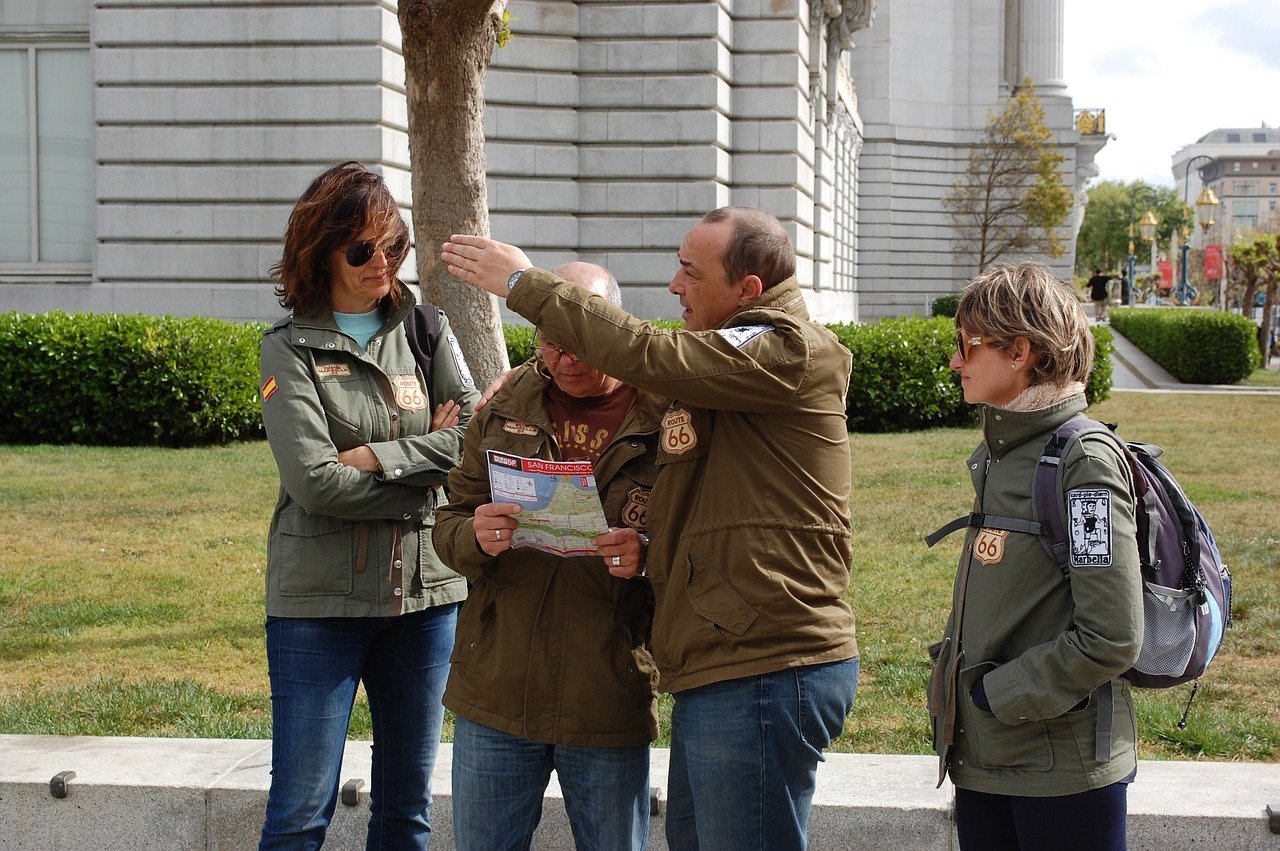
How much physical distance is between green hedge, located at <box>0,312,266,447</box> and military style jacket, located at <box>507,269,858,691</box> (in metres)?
11.4

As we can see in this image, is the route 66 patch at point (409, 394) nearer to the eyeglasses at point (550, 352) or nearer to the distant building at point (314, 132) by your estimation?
the eyeglasses at point (550, 352)

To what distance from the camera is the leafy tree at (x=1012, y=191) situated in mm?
45656

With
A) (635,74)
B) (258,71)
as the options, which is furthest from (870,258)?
(258,71)

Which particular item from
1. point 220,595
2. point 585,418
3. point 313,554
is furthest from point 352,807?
point 220,595

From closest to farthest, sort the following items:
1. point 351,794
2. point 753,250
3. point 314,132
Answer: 1. point 753,250
2. point 351,794
3. point 314,132

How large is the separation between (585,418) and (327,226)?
2.89ft

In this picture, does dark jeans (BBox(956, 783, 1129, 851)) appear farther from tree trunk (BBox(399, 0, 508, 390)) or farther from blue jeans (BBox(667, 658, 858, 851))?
tree trunk (BBox(399, 0, 508, 390))

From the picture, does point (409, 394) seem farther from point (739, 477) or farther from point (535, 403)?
point (739, 477)

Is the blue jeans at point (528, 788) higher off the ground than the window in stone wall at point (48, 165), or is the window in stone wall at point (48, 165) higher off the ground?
the window in stone wall at point (48, 165)

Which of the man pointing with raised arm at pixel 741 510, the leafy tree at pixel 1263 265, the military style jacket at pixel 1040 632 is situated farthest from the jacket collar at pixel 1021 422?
the leafy tree at pixel 1263 265

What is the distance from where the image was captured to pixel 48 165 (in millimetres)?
17391

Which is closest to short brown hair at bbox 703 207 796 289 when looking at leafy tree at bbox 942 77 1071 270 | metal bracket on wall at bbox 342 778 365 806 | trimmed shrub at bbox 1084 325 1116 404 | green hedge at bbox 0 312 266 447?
metal bracket on wall at bbox 342 778 365 806

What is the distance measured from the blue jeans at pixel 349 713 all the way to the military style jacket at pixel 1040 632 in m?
1.45

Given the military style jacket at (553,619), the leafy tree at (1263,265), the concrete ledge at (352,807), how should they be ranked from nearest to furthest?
the military style jacket at (553,619), the concrete ledge at (352,807), the leafy tree at (1263,265)
